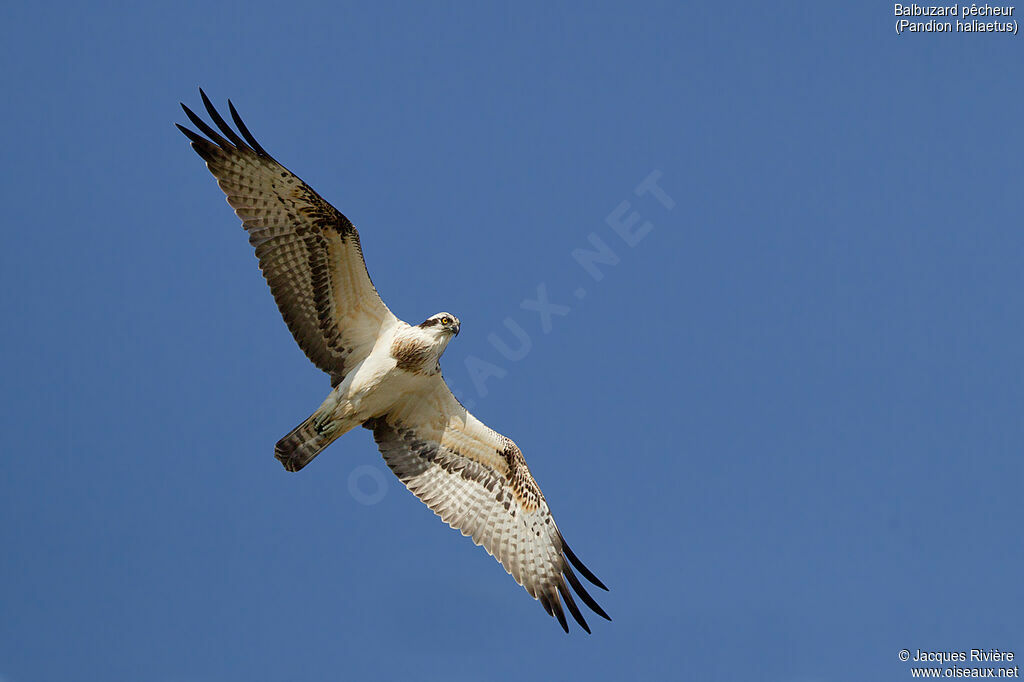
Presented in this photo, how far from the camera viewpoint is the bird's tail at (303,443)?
10.9 m

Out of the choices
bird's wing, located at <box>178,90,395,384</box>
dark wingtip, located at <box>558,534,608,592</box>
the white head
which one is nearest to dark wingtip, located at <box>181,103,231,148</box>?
bird's wing, located at <box>178,90,395,384</box>

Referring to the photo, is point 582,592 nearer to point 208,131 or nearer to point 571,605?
point 571,605

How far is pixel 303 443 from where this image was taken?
1096cm

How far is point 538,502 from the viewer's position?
11.9 meters

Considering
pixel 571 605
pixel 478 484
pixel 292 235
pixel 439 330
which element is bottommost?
pixel 571 605

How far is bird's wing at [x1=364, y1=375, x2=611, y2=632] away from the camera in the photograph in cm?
1162

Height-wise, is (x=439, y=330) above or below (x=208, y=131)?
below

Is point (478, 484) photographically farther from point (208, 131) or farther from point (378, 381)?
point (208, 131)

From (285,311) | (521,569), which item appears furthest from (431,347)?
(521,569)

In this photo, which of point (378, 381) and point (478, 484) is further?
point (478, 484)

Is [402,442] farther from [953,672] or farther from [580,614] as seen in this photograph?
[953,672]

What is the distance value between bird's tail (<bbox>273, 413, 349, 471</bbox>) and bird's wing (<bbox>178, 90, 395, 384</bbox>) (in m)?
0.96

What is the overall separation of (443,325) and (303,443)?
177 cm

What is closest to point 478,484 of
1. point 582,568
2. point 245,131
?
point 582,568
